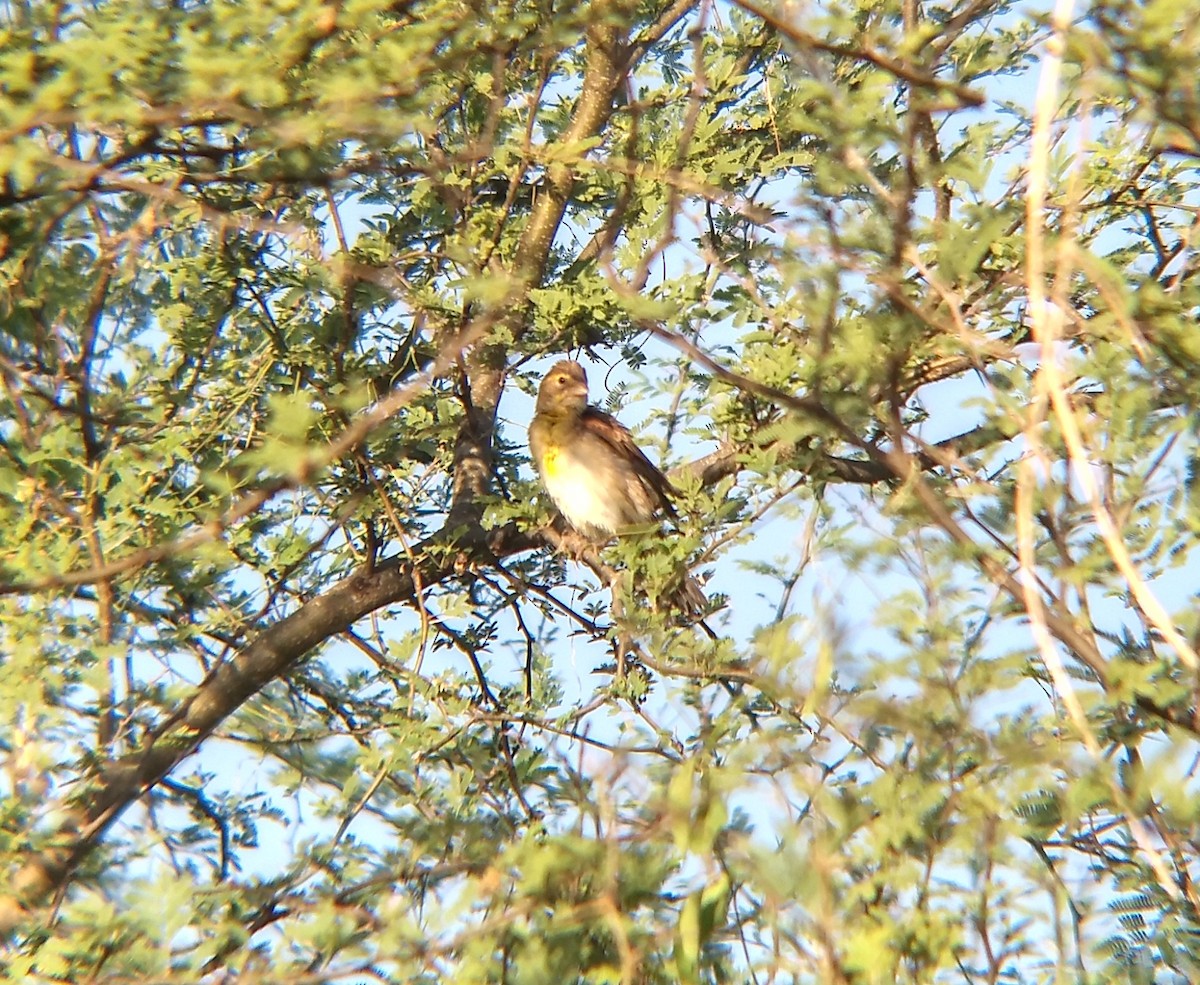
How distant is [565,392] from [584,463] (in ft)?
1.59

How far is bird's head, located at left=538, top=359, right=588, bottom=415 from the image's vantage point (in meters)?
8.31

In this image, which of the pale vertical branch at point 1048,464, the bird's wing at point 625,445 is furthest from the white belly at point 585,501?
the pale vertical branch at point 1048,464

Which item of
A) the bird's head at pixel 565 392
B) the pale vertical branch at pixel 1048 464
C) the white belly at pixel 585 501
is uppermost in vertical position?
the bird's head at pixel 565 392

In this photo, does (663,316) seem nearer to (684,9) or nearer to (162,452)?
(162,452)

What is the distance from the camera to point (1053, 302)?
2.90m

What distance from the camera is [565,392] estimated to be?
8.36 metres

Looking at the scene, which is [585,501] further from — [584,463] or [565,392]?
[565,392]

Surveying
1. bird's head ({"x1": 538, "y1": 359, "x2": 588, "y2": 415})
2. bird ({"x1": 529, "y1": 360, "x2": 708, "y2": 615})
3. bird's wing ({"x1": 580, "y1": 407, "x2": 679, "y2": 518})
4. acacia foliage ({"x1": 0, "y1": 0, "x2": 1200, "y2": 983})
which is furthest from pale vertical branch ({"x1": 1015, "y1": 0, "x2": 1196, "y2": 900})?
bird's head ({"x1": 538, "y1": 359, "x2": 588, "y2": 415})

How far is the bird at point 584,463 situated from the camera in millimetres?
7895

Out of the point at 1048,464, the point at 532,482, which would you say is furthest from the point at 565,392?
the point at 1048,464

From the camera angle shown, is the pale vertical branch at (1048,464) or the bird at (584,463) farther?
the bird at (584,463)

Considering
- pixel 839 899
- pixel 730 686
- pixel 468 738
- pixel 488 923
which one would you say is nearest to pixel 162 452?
pixel 468 738

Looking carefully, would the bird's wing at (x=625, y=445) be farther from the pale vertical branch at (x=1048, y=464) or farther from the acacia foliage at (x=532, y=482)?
the pale vertical branch at (x=1048, y=464)

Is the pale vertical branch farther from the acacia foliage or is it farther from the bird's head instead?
the bird's head
